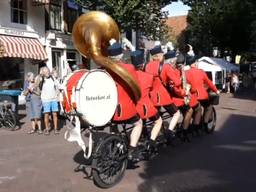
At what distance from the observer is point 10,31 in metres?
20.9

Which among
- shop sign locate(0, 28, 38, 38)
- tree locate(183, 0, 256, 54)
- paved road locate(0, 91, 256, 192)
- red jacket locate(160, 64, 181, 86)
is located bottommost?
paved road locate(0, 91, 256, 192)

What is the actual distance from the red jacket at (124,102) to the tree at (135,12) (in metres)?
15.9

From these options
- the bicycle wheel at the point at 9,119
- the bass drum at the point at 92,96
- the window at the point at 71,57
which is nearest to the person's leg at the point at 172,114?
the bass drum at the point at 92,96

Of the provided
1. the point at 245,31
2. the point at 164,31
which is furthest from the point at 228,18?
the point at 164,31

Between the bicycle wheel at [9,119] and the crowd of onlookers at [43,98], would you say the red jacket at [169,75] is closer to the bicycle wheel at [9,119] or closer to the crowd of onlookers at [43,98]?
the crowd of onlookers at [43,98]

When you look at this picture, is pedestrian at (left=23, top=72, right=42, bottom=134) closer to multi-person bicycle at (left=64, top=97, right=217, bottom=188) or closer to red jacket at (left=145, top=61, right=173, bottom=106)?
red jacket at (left=145, top=61, right=173, bottom=106)

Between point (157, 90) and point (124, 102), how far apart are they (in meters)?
1.52

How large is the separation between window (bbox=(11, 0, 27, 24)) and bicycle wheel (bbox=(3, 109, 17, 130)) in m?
8.26

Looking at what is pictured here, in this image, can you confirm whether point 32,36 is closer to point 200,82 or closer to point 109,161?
point 200,82

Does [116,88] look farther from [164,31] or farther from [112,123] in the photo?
[164,31]

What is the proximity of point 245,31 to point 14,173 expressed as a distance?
38849mm

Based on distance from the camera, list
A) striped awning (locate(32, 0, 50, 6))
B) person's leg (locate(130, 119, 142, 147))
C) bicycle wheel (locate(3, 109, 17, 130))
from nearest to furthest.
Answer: person's leg (locate(130, 119, 142, 147))
bicycle wheel (locate(3, 109, 17, 130))
striped awning (locate(32, 0, 50, 6))

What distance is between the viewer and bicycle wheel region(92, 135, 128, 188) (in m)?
6.83


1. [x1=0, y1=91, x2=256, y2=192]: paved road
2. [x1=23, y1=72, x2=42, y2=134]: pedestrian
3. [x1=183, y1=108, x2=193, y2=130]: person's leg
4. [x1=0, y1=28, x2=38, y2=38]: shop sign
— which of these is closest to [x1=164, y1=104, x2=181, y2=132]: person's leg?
[x1=0, y1=91, x2=256, y2=192]: paved road
